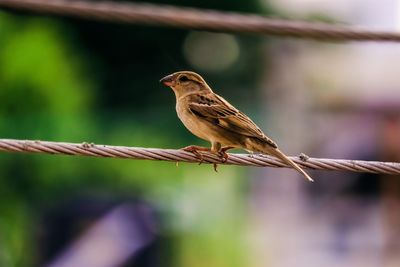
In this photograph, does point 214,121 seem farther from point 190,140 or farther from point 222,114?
point 190,140

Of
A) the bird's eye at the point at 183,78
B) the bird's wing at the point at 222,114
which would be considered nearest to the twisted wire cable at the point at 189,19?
the bird's eye at the point at 183,78

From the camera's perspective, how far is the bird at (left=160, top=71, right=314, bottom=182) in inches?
206

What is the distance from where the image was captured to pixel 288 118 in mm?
26500

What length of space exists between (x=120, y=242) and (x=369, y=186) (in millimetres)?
14807

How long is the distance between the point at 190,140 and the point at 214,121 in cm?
941

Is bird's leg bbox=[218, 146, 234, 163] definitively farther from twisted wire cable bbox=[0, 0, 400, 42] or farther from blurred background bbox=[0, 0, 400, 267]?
blurred background bbox=[0, 0, 400, 267]

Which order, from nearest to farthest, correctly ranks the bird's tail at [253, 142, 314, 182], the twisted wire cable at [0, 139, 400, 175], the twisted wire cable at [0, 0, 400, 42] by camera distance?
the twisted wire cable at [0, 139, 400, 175] → the bird's tail at [253, 142, 314, 182] → the twisted wire cable at [0, 0, 400, 42]

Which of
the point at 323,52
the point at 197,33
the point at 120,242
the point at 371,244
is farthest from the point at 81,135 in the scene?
the point at 323,52

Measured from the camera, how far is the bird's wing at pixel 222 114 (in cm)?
534

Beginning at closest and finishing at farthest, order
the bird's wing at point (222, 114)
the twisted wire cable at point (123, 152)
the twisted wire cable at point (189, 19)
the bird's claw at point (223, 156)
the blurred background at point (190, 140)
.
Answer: the twisted wire cable at point (123, 152)
the bird's claw at point (223, 156)
the bird's wing at point (222, 114)
the twisted wire cable at point (189, 19)
the blurred background at point (190, 140)

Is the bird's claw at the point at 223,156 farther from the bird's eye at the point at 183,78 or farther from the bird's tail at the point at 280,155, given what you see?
the bird's eye at the point at 183,78

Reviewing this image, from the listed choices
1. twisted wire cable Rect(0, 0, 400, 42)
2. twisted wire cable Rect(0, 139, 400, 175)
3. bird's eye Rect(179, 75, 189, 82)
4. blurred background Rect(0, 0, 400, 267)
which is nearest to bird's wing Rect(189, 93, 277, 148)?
bird's eye Rect(179, 75, 189, 82)

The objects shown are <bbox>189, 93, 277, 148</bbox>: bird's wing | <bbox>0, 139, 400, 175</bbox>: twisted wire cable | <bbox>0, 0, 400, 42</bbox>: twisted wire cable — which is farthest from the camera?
<bbox>0, 0, 400, 42</bbox>: twisted wire cable

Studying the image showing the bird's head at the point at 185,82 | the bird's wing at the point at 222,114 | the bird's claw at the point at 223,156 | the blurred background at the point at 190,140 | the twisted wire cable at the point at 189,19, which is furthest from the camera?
the blurred background at the point at 190,140
